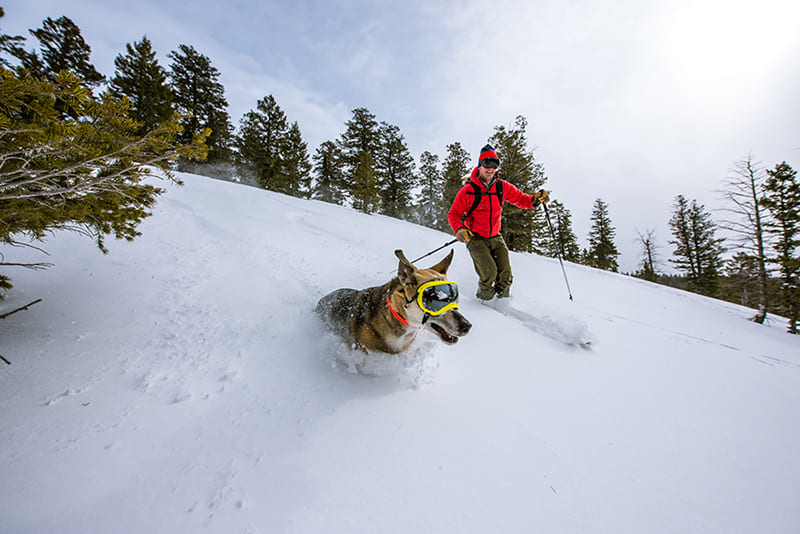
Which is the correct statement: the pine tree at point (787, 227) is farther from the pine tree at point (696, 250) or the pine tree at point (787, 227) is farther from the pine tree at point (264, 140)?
the pine tree at point (264, 140)

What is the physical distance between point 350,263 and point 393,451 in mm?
4425

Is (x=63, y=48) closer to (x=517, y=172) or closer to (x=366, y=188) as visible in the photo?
(x=366, y=188)

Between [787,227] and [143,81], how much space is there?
143 ft

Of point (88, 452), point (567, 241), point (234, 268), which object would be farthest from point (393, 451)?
point (567, 241)

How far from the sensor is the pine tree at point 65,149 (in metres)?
1.99

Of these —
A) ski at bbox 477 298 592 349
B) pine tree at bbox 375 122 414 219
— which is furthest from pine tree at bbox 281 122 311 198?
ski at bbox 477 298 592 349

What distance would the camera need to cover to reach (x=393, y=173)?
28.5 metres

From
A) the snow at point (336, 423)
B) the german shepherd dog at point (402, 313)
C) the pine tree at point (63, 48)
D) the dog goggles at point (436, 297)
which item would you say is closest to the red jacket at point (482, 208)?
the snow at point (336, 423)

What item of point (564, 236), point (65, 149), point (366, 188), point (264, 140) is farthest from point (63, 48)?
point (564, 236)

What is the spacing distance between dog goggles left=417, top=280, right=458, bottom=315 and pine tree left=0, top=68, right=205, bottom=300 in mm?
2376

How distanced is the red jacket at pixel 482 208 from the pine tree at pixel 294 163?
896 inches

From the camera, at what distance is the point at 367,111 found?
85.5 ft

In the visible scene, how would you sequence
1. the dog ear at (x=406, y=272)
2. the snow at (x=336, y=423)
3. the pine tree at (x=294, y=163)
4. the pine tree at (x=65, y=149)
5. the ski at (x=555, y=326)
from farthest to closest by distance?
the pine tree at (x=294, y=163) < the ski at (x=555, y=326) < the dog ear at (x=406, y=272) < the pine tree at (x=65, y=149) < the snow at (x=336, y=423)

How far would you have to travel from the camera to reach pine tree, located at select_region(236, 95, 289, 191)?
2430 cm
